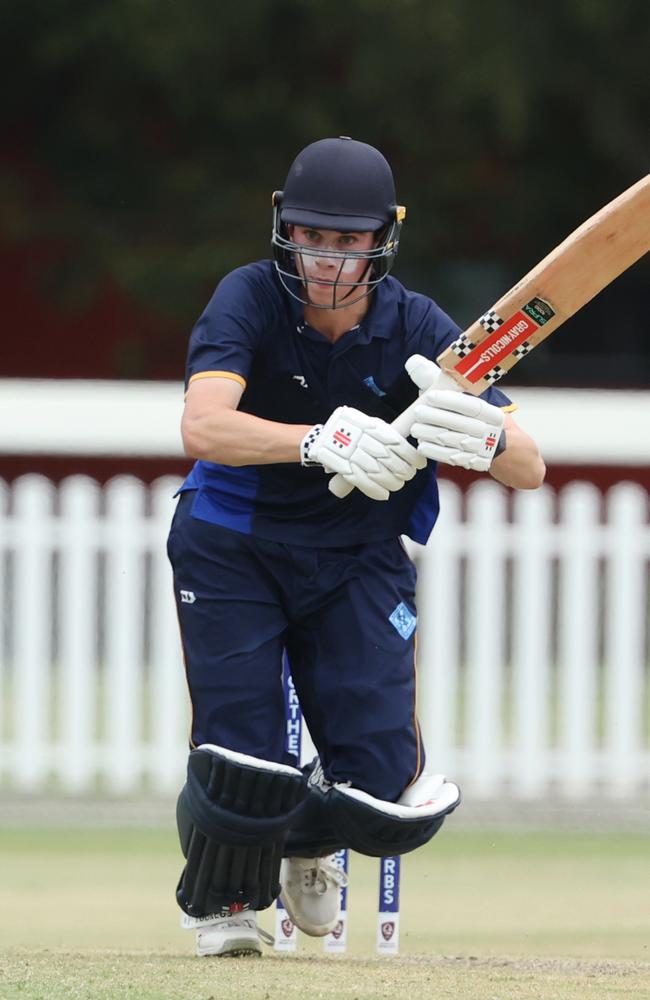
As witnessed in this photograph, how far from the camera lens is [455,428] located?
399cm

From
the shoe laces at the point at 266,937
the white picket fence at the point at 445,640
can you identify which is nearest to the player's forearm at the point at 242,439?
the shoe laces at the point at 266,937

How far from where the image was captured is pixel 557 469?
13367 mm

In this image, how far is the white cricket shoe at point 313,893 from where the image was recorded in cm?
463

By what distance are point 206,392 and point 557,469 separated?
943cm

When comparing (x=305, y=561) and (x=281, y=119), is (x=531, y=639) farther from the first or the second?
(x=281, y=119)

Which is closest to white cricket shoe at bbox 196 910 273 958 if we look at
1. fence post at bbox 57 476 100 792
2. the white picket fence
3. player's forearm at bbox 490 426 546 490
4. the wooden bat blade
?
player's forearm at bbox 490 426 546 490

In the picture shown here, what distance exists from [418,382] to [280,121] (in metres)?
8.50

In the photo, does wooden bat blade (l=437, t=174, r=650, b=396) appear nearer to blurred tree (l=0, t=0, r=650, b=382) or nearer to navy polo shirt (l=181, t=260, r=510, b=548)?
navy polo shirt (l=181, t=260, r=510, b=548)

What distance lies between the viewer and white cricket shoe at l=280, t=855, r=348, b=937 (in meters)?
4.63

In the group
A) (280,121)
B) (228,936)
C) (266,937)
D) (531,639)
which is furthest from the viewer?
(280,121)

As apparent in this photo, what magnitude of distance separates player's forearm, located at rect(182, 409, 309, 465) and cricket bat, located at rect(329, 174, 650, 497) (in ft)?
0.43

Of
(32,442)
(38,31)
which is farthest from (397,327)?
(38,31)

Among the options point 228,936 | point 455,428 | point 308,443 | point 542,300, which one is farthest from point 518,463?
point 228,936

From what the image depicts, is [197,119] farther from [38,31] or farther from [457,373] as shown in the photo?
[457,373]
